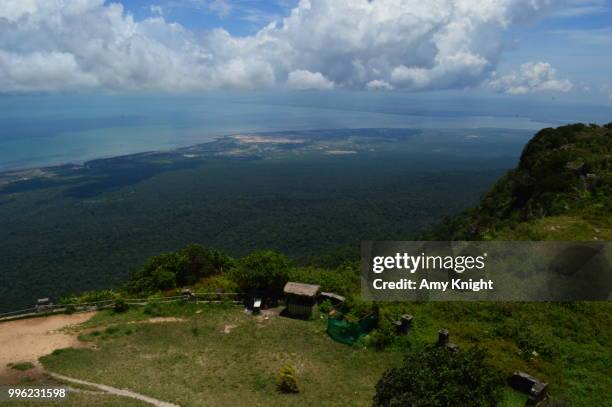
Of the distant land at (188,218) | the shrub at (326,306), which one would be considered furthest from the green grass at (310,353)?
the distant land at (188,218)

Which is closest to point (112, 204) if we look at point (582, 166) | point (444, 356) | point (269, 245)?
point (269, 245)

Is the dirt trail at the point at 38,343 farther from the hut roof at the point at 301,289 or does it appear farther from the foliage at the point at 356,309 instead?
the foliage at the point at 356,309

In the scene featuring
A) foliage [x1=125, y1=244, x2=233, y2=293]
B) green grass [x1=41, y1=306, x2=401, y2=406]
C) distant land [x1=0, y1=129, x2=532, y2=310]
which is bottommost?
distant land [x1=0, y1=129, x2=532, y2=310]

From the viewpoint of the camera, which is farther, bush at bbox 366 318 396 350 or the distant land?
the distant land

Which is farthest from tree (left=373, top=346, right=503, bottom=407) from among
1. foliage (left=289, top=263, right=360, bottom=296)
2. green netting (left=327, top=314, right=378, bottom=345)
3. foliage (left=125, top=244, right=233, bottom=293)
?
foliage (left=125, top=244, right=233, bottom=293)

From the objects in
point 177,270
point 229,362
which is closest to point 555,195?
point 177,270

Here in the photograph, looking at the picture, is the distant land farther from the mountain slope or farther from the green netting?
the green netting

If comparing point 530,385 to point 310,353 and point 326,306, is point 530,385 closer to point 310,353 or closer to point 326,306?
point 310,353
